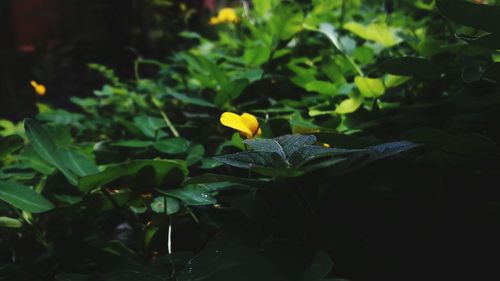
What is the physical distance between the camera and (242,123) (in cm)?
84

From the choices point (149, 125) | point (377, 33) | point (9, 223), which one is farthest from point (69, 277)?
point (377, 33)

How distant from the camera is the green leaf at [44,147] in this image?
0.88m

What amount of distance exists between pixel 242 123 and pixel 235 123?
2 cm

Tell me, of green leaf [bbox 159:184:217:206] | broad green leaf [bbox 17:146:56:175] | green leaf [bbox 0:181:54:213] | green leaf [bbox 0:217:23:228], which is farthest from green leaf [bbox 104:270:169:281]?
broad green leaf [bbox 17:146:56:175]

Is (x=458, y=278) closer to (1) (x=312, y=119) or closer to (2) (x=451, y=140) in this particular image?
(2) (x=451, y=140)

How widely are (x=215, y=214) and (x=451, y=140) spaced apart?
0.51 m

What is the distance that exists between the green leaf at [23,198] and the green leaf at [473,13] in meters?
0.81

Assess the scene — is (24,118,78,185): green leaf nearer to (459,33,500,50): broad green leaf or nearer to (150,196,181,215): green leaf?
(150,196,181,215): green leaf

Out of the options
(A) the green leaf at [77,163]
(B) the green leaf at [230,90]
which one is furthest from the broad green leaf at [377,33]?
(A) the green leaf at [77,163]

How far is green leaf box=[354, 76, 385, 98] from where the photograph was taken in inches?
39.3

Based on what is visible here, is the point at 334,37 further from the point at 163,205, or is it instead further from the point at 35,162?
the point at 35,162

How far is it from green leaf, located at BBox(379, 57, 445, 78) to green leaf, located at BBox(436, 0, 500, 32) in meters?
0.14

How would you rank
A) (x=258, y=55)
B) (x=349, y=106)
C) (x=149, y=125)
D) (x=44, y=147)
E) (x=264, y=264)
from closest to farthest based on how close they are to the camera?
(x=264, y=264), (x=44, y=147), (x=349, y=106), (x=149, y=125), (x=258, y=55)

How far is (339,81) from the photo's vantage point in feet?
3.94
